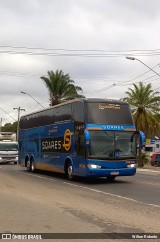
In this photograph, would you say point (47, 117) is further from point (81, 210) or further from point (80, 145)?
point (81, 210)

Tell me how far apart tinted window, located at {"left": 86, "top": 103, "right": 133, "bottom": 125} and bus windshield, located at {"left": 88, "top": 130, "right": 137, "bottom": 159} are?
538mm

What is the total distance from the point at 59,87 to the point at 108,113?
3021 centimetres

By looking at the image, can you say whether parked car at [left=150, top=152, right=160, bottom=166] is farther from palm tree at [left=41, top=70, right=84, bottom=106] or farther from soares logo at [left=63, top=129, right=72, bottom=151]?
soares logo at [left=63, top=129, right=72, bottom=151]

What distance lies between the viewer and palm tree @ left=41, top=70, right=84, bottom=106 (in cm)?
4875

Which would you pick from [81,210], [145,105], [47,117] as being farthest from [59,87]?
[81,210]

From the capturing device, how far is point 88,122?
18.4 metres

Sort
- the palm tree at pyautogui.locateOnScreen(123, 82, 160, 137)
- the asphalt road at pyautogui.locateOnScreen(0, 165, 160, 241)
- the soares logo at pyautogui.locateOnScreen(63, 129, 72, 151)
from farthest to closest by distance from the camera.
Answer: the palm tree at pyautogui.locateOnScreen(123, 82, 160, 137), the soares logo at pyautogui.locateOnScreen(63, 129, 72, 151), the asphalt road at pyautogui.locateOnScreen(0, 165, 160, 241)

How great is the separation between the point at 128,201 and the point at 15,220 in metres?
4.60

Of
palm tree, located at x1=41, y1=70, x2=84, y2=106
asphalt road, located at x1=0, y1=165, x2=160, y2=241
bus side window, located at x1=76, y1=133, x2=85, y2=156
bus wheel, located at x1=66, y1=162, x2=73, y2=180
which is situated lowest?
asphalt road, located at x1=0, y1=165, x2=160, y2=241

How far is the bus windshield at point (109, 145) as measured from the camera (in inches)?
720

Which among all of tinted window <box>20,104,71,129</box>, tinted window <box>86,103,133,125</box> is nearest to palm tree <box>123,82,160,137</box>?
tinted window <box>20,104,71,129</box>

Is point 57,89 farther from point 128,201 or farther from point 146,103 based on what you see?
point 128,201

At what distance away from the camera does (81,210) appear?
11.0m

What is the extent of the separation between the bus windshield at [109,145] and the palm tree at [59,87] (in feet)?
99.2
